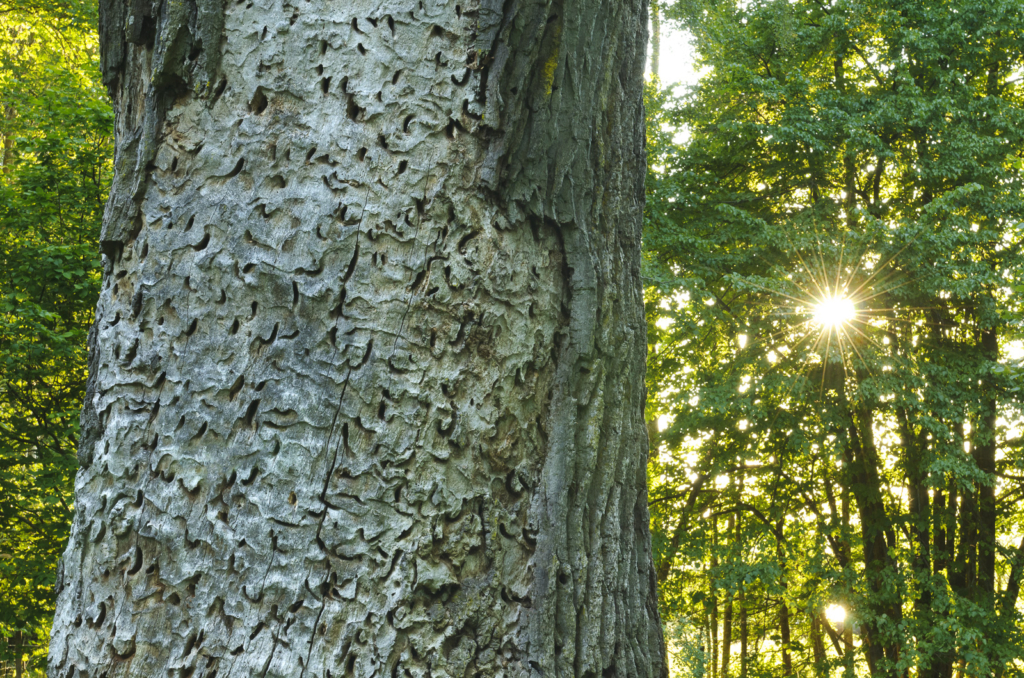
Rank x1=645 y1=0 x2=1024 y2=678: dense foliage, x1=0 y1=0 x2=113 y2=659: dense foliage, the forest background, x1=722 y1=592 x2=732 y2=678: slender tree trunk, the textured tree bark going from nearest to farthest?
the textured tree bark, x1=0 y1=0 x2=113 y2=659: dense foliage, the forest background, x1=645 y1=0 x2=1024 y2=678: dense foliage, x1=722 y1=592 x2=732 y2=678: slender tree trunk

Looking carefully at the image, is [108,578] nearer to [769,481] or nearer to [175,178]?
[175,178]

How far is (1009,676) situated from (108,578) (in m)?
12.7

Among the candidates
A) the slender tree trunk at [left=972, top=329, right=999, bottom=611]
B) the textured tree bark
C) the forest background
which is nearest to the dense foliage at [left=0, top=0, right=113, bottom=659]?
the forest background

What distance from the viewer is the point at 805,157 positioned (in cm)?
1184

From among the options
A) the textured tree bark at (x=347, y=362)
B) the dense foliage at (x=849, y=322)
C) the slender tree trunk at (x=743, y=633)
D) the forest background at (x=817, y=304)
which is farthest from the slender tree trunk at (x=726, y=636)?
the textured tree bark at (x=347, y=362)

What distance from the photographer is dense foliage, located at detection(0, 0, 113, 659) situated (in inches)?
316

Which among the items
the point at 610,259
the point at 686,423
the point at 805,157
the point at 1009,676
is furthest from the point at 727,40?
the point at 610,259

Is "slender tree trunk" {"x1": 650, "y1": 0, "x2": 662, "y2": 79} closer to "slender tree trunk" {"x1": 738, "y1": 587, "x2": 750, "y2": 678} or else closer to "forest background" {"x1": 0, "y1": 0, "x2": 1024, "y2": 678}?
"forest background" {"x1": 0, "y1": 0, "x2": 1024, "y2": 678}

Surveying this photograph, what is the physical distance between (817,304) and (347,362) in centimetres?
1136

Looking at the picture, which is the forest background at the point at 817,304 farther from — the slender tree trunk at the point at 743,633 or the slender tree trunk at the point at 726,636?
the slender tree trunk at the point at 726,636

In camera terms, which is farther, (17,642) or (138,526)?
(17,642)

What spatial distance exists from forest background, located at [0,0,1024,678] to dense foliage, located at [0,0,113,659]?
0.14ft

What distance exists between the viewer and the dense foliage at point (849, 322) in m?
10.6

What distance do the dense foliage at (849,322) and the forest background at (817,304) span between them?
0.05 metres
